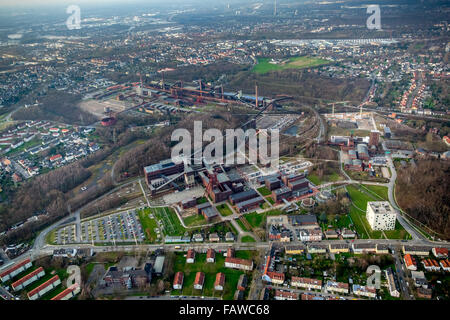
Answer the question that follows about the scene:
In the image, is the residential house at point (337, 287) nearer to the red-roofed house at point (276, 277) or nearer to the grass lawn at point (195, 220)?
the red-roofed house at point (276, 277)

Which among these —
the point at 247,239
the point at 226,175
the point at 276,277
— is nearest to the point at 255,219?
the point at 247,239

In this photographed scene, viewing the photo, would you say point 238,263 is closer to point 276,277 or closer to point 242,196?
point 276,277

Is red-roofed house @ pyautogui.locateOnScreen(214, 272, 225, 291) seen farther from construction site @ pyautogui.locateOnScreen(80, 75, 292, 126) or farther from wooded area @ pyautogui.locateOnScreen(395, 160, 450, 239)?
construction site @ pyautogui.locateOnScreen(80, 75, 292, 126)

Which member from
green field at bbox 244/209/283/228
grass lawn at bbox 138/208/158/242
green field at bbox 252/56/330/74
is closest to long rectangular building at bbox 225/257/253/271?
green field at bbox 244/209/283/228

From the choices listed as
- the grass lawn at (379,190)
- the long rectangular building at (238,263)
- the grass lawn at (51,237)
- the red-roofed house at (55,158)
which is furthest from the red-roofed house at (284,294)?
the red-roofed house at (55,158)

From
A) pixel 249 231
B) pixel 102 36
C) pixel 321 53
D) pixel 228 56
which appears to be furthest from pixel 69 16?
pixel 249 231
